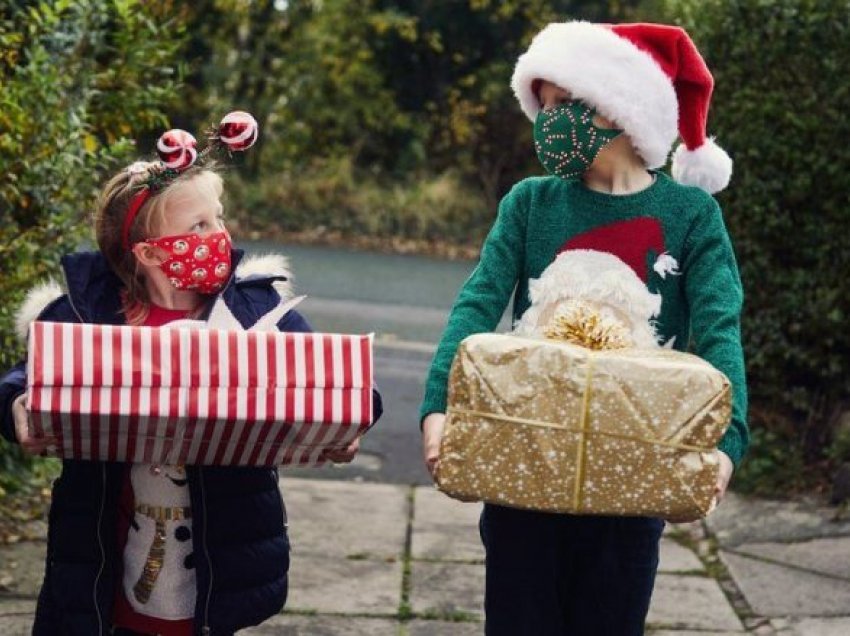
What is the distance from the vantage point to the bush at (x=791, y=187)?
566 centimetres

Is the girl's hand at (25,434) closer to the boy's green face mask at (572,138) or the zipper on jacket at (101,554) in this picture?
the zipper on jacket at (101,554)

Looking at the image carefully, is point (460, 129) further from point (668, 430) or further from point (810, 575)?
point (668, 430)

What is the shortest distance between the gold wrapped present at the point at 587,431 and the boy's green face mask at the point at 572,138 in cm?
51

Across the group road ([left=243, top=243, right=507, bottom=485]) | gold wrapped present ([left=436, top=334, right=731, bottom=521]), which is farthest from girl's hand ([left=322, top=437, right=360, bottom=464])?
road ([left=243, top=243, right=507, bottom=485])

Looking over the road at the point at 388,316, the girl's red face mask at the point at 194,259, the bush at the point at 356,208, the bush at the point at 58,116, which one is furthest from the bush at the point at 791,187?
the bush at the point at 356,208

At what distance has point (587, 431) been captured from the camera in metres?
2.49

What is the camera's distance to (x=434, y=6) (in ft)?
58.0

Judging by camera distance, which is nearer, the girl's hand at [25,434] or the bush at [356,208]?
the girl's hand at [25,434]

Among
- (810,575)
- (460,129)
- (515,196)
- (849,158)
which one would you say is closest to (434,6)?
(460,129)

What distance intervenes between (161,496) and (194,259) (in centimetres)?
53

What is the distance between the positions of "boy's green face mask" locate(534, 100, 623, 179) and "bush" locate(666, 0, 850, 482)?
3.02 meters

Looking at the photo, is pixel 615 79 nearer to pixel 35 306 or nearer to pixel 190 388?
pixel 190 388

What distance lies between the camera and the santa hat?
2.85m

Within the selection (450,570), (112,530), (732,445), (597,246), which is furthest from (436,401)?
(450,570)
